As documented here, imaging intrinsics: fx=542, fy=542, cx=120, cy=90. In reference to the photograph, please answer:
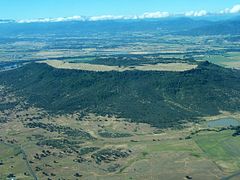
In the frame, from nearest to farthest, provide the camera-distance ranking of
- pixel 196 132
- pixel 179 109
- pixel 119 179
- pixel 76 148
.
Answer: pixel 119 179 < pixel 76 148 < pixel 196 132 < pixel 179 109

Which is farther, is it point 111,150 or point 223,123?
point 223,123

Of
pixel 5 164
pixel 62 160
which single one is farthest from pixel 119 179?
pixel 5 164

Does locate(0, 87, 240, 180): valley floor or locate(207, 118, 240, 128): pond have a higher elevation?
locate(207, 118, 240, 128): pond

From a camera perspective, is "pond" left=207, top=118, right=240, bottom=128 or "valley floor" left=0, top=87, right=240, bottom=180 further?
"pond" left=207, top=118, right=240, bottom=128

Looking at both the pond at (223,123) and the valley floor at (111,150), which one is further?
the pond at (223,123)

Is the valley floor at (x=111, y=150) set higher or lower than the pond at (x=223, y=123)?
lower

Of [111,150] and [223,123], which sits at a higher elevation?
[223,123]

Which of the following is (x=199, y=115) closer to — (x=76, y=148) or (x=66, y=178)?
(x=76, y=148)

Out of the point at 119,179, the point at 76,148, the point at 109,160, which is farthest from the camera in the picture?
the point at 76,148
